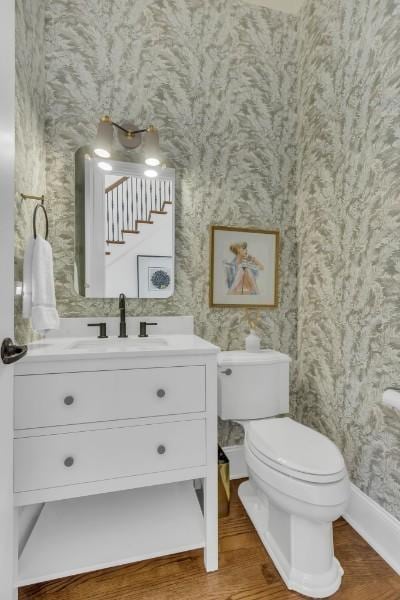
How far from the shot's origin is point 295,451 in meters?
1.23

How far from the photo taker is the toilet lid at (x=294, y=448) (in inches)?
44.9

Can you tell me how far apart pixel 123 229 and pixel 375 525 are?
1980 millimetres

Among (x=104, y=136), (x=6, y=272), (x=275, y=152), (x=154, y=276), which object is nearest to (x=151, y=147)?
(x=104, y=136)

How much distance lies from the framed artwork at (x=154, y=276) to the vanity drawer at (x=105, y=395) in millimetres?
647

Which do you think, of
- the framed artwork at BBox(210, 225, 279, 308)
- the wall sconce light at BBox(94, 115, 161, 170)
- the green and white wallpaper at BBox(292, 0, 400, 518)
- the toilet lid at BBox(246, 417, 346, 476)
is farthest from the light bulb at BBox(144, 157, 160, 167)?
the toilet lid at BBox(246, 417, 346, 476)

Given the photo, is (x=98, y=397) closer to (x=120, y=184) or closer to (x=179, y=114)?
(x=120, y=184)

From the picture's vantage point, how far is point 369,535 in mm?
1423

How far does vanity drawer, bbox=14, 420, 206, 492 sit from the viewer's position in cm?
111

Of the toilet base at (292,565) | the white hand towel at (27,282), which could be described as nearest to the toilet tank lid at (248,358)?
the toilet base at (292,565)

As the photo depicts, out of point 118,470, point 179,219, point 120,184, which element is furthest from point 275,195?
point 118,470

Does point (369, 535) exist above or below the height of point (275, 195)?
below

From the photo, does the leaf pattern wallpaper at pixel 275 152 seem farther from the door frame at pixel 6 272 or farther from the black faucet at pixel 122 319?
the door frame at pixel 6 272

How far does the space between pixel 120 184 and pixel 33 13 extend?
86 cm

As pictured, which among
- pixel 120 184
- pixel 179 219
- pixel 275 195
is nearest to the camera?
pixel 120 184
